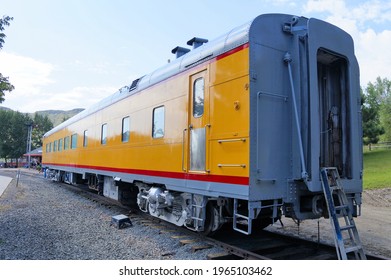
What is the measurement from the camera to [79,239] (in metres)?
7.43

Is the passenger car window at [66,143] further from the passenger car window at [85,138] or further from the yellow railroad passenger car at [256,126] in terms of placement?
the yellow railroad passenger car at [256,126]

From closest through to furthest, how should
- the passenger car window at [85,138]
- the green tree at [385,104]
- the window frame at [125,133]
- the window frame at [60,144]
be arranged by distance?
the window frame at [125,133] < the passenger car window at [85,138] < the window frame at [60,144] < the green tree at [385,104]

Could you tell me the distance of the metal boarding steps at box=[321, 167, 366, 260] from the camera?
5047mm

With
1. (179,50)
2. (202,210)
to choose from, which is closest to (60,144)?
(179,50)

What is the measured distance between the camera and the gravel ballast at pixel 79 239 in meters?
6.32

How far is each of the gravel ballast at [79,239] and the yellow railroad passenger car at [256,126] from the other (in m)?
0.64

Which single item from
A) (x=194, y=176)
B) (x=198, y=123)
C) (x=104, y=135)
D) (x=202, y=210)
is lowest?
(x=202, y=210)

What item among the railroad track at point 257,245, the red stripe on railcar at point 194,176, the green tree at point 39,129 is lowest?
the railroad track at point 257,245

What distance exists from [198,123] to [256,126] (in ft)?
5.01

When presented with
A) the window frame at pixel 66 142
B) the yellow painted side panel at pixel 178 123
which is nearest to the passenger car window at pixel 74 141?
the window frame at pixel 66 142

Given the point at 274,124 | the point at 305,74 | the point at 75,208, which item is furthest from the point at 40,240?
the point at 305,74

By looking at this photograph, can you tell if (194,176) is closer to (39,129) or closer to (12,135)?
(12,135)

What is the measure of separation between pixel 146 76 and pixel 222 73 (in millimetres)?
Result: 3886

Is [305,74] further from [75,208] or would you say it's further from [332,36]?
[75,208]
